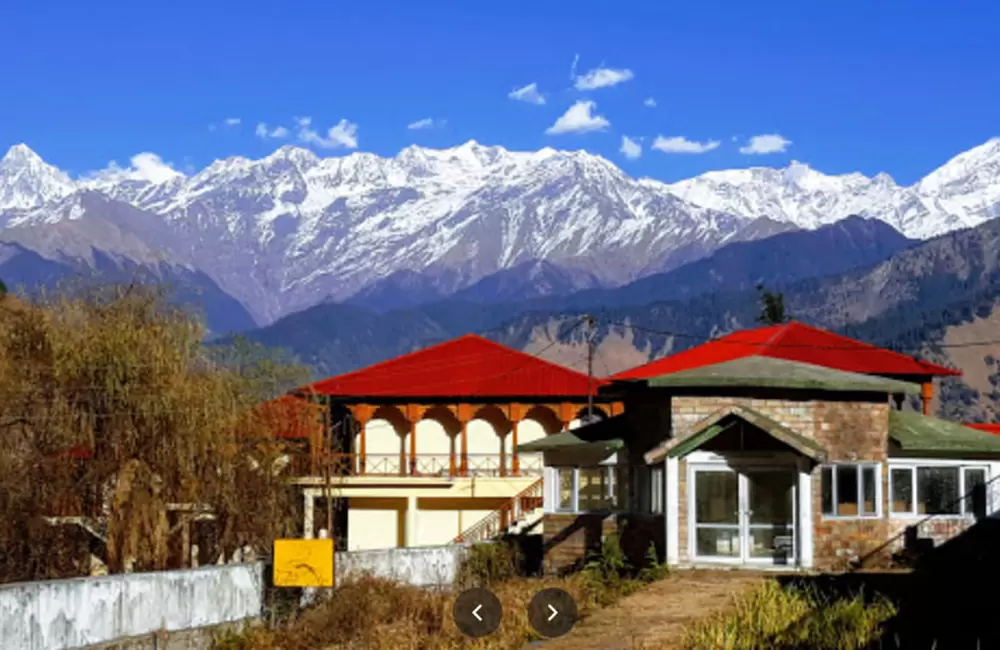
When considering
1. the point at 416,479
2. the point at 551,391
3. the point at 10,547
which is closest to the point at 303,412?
the point at 416,479

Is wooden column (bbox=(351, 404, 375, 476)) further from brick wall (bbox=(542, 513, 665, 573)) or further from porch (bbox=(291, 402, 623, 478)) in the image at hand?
brick wall (bbox=(542, 513, 665, 573))

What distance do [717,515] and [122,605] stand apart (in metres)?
12.9

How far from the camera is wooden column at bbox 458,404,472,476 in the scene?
6725cm

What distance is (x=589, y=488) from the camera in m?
44.0

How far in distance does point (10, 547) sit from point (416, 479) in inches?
961

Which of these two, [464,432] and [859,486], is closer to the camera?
[859,486]

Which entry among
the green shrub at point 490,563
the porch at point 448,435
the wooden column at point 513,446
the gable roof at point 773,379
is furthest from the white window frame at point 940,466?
the wooden column at point 513,446

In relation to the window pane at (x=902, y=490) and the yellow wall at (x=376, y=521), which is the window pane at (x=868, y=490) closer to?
the window pane at (x=902, y=490)

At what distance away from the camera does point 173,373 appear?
42.4 meters

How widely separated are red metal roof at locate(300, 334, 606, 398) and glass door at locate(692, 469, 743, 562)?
26251 millimetres

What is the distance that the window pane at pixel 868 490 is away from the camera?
3884 cm

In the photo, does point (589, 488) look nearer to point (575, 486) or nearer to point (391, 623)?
point (575, 486)

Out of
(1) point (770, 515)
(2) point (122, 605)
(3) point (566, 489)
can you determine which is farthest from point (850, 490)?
(2) point (122, 605)

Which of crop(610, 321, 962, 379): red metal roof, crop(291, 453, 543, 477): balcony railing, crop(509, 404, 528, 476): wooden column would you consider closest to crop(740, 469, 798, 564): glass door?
crop(291, 453, 543, 477): balcony railing
